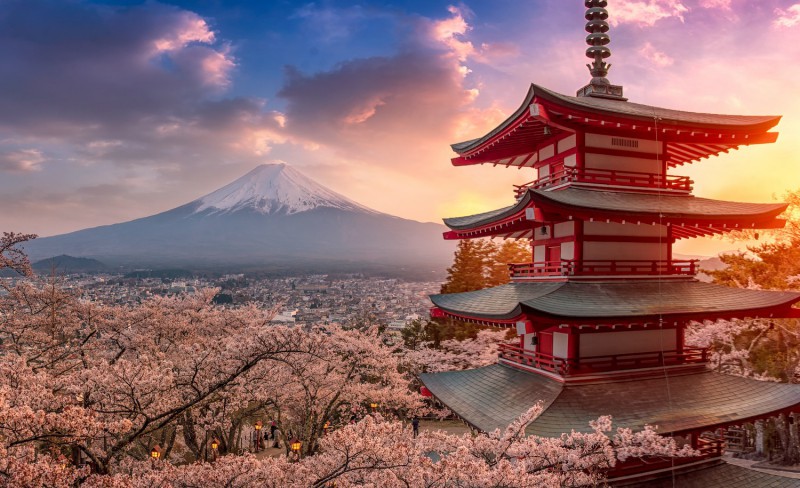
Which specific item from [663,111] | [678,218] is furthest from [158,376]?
[663,111]

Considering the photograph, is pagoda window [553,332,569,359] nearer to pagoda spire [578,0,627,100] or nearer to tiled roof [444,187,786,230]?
tiled roof [444,187,786,230]

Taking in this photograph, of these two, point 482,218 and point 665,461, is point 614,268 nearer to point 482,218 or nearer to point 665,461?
point 482,218

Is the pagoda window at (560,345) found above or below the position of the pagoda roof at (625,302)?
below

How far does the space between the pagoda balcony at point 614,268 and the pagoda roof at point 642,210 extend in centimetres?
102

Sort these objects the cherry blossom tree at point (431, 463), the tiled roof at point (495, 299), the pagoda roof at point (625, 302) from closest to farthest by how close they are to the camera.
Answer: the cherry blossom tree at point (431, 463)
the pagoda roof at point (625, 302)
the tiled roof at point (495, 299)

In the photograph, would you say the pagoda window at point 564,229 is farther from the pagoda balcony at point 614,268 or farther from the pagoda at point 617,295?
the pagoda balcony at point 614,268

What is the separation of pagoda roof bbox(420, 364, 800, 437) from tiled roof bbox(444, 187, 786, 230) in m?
3.66

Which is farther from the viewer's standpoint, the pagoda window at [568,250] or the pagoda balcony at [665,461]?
the pagoda window at [568,250]

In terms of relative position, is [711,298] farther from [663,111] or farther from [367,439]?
[367,439]

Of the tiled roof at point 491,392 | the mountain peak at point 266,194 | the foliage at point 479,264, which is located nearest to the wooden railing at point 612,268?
the tiled roof at point 491,392

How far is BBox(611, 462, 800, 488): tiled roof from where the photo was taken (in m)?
9.41

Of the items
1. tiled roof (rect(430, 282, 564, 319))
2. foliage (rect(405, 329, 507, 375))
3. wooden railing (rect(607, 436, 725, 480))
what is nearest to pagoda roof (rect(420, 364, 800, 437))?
wooden railing (rect(607, 436, 725, 480))

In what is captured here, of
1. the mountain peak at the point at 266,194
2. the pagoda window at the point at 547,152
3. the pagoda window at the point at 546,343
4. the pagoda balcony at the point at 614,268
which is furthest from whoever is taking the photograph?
the mountain peak at the point at 266,194

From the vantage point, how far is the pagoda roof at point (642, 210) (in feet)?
32.2
